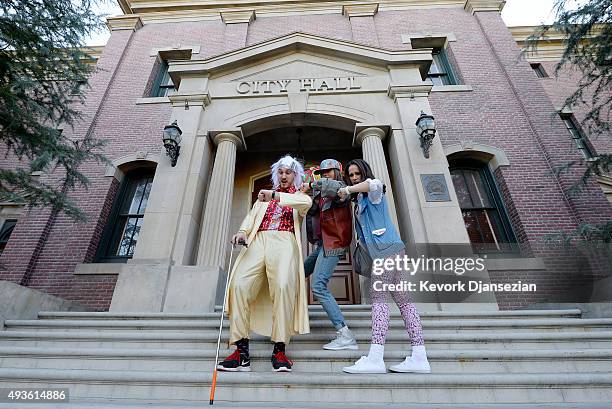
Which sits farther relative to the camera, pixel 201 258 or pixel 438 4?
pixel 438 4

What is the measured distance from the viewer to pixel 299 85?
7762mm

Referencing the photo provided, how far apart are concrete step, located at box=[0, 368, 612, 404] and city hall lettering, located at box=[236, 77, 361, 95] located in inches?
259

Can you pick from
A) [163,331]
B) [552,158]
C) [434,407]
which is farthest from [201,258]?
[552,158]

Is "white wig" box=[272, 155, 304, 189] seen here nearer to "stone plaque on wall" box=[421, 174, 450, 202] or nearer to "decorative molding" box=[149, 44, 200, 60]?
"stone plaque on wall" box=[421, 174, 450, 202]

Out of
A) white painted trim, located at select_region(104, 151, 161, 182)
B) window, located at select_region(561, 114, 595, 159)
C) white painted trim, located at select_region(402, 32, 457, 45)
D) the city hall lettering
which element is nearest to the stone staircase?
white painted trim, located at select_region(104, 151, 161, 182)

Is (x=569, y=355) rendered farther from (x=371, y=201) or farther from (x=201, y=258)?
(x=201, y=258)

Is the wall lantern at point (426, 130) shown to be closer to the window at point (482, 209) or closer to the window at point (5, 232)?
the window at point (482, 209)

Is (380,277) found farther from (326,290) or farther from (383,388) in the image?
(383,388)

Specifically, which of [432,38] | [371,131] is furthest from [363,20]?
[371,131]

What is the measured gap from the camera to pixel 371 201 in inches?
125

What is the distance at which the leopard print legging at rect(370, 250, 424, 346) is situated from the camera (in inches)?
115

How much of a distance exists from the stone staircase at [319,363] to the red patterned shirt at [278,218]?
132 cm

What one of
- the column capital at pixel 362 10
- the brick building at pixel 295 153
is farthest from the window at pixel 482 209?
the column capital at pixel 362 10

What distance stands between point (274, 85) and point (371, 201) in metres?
5.76
